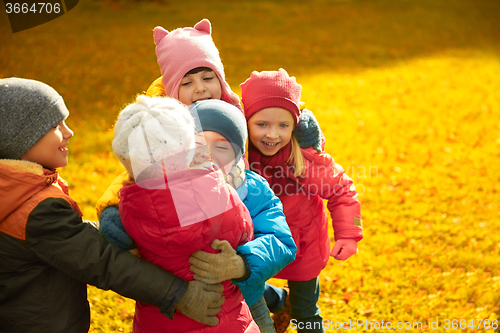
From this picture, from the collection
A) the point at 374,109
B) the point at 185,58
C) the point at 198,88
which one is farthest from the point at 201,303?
the point at 374,109

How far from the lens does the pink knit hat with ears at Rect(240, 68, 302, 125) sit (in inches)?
105

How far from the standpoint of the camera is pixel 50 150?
2008mm

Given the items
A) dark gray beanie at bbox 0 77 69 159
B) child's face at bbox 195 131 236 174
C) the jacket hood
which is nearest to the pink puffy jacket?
child's face at bbox 195 131 236 174

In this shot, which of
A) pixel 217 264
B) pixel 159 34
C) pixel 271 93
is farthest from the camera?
pixel 159 34

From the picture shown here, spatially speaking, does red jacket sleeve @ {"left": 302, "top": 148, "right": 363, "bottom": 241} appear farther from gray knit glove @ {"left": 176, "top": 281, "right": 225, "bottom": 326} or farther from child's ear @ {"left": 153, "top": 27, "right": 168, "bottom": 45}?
child's ear @ {"left": 153, "top": 27, "right": 168, "bottom": 45}

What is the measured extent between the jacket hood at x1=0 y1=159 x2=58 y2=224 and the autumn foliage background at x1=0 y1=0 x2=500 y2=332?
2.92ft

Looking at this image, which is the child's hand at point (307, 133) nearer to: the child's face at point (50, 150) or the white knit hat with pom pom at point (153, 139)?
the white knit hat with pom pom at point (153, 139)

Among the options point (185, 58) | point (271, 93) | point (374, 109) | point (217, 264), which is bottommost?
point (217, 264)

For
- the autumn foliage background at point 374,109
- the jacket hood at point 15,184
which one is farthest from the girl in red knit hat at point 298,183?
the jacket hood at point 15,184

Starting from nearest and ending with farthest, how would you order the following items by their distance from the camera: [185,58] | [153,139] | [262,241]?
[153,139], [262,241], [185,58]

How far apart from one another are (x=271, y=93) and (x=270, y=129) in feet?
0.75

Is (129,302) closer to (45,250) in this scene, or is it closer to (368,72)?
(45,250)

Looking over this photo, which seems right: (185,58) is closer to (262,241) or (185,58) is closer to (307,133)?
(307,133)

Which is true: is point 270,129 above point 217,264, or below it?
above
